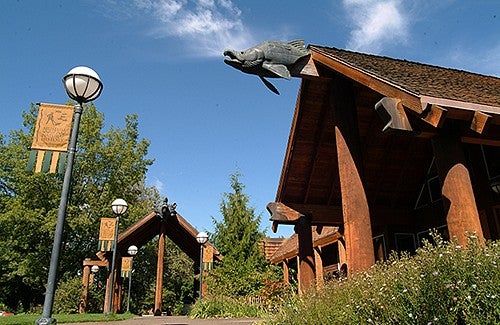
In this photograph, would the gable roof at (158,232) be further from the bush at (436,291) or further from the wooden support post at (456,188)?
the bush at (436,291)

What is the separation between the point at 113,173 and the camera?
29109 mm

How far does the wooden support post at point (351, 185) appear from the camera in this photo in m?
6.34

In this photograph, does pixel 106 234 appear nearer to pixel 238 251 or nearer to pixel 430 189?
pixel 238 251

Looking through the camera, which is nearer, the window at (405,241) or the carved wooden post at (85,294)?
the window at (405,241)

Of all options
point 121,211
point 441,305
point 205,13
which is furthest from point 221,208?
point 441,305

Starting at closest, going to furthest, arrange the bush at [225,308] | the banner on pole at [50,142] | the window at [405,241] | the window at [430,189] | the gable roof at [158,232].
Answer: the banner on pole at [50,142]
the window at [430,189]
the window at [405,241]
the bush at [225,308]
the gable roof at [158,232]

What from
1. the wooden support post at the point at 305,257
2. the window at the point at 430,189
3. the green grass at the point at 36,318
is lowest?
the green grass at the point at 36,318

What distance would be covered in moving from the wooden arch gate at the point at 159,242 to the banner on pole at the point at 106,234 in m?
5.07

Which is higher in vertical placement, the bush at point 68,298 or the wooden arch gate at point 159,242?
the wooden arch gate at point 159,242

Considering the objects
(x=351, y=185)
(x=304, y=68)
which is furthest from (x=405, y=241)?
(x=304, y=68)

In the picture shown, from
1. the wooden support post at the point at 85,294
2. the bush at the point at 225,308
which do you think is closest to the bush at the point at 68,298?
the wooden support post at the point at 85,294

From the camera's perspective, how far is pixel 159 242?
1981cm

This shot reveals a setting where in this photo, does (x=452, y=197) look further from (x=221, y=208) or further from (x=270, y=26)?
(x=221, y=208)

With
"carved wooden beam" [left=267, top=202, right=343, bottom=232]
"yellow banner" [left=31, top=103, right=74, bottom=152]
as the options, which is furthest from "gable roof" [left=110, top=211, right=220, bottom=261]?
"yellow banner" [left=31, top=103, right=74, bottom=152]
